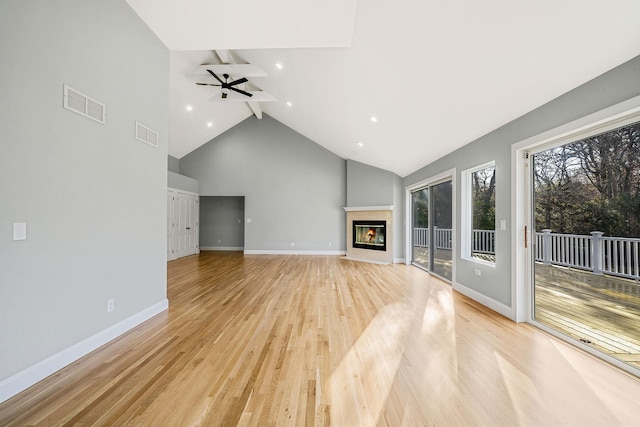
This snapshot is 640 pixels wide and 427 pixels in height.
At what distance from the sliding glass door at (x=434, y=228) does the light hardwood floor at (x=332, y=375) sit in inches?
81.5

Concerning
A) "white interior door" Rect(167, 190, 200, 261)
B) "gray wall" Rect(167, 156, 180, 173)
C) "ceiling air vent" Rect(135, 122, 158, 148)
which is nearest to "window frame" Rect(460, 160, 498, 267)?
"ceiling air vent" Rect(135, 122, 158, 148)

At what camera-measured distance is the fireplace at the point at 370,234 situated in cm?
695

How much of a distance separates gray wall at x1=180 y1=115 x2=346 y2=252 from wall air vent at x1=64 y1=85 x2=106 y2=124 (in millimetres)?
6231

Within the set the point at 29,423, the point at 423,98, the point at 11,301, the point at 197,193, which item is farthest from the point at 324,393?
the point at 197,193

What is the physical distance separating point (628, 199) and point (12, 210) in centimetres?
439

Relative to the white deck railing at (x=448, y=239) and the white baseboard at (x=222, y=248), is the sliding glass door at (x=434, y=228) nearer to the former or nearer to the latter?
the white deck railing at (x=448, y=239)

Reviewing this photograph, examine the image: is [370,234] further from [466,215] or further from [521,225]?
[521,225]

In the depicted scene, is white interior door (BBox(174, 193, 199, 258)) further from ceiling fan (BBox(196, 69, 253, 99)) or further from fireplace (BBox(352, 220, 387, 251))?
fireplace (BBox(352, 220, 387, 251))

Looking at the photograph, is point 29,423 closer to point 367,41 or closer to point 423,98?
point 367,41

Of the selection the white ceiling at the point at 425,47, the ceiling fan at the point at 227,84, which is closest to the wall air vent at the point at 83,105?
the white ceiling at the point at 425,47

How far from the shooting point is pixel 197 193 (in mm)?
8695

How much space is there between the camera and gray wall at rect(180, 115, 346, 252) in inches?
332

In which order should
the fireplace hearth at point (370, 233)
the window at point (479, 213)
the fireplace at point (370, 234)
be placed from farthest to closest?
1. the fireplace at point (370, 234)
2. the fireplace hearth at point (370, 233)
3. the window at point (479, 213)

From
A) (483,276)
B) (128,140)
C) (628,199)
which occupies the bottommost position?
(483,276)
